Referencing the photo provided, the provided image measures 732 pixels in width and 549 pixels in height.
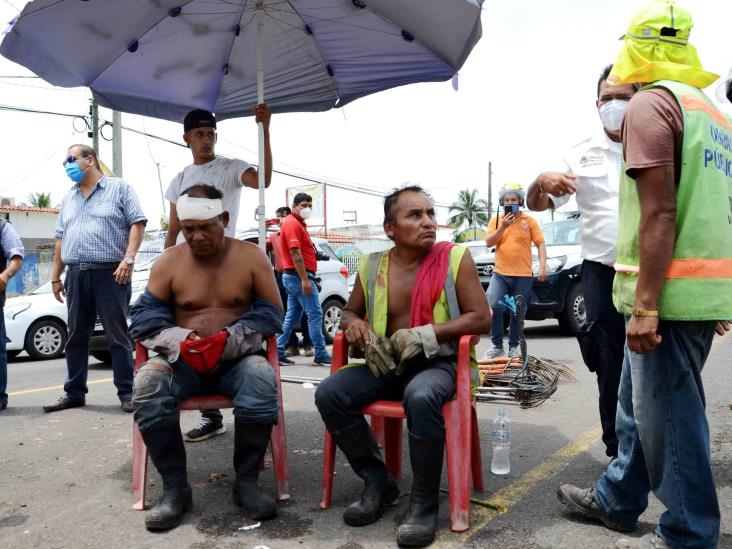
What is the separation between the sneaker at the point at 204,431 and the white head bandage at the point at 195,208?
5.48ft

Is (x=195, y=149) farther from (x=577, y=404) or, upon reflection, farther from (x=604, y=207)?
(x=577, y=404)

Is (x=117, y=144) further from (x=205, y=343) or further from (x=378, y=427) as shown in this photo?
(x=205, y=343)

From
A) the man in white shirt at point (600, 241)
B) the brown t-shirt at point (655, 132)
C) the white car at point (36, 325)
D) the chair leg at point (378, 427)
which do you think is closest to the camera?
the brown t-shirt at point (655, 132)

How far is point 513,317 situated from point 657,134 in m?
5.11

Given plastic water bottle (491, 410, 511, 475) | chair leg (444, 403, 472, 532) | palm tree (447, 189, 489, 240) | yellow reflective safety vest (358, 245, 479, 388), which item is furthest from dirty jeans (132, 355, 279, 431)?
palm tree (447, 189, 489, 240)

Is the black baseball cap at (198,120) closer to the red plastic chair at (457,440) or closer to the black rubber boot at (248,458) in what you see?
the black rubber boot at (248,458)

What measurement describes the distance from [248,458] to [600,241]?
81.3 inches

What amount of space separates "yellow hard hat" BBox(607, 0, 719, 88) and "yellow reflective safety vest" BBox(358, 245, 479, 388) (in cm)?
116

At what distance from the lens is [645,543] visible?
2.43 metres

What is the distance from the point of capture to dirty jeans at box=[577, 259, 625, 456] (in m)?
3.33

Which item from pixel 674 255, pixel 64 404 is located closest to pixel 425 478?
pixel 674 255

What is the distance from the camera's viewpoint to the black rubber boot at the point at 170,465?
3.07 metres

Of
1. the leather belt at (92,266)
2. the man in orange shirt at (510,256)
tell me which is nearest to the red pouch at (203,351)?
the leather belt at (92,266)

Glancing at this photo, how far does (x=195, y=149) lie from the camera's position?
4.48 m
